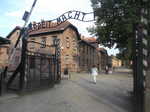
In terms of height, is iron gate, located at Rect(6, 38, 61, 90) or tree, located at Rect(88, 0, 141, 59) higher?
tree, located at Rect(88, 0, 141, 59)

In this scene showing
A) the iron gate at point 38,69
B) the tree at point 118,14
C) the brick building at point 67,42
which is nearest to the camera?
the tree at point 118,14

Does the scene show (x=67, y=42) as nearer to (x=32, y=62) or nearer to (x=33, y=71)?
(x=33, y=71)

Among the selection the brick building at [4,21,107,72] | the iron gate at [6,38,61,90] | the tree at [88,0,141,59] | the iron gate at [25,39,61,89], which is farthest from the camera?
the brick building at [4,21,107,72]

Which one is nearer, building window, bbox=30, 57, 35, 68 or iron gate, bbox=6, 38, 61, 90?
iron gate, bbox=6, 38, 61, 90

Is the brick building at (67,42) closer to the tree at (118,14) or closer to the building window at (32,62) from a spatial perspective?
the building window at (32,62)

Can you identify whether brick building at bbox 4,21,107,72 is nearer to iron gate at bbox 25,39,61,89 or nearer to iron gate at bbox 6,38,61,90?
iron gate at bbox 25,39,61,89

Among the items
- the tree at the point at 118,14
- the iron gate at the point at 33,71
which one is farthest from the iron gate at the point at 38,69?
the tree at the point at 118,14

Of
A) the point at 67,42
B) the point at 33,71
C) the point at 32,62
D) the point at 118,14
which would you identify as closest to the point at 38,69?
the point at 33,71

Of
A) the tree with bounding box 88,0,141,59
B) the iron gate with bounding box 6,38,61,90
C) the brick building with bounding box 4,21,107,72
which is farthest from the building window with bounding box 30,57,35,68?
the brick building with bounding box 4,21,107,72

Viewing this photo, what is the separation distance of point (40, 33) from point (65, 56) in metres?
6.77

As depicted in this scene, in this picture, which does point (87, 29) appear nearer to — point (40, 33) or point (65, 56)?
point (65, 56)

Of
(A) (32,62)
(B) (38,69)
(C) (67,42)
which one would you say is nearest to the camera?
(A) (32,62)

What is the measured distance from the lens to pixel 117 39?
34.9ft

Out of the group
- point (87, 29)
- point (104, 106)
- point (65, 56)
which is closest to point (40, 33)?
→ point (65, 56)
